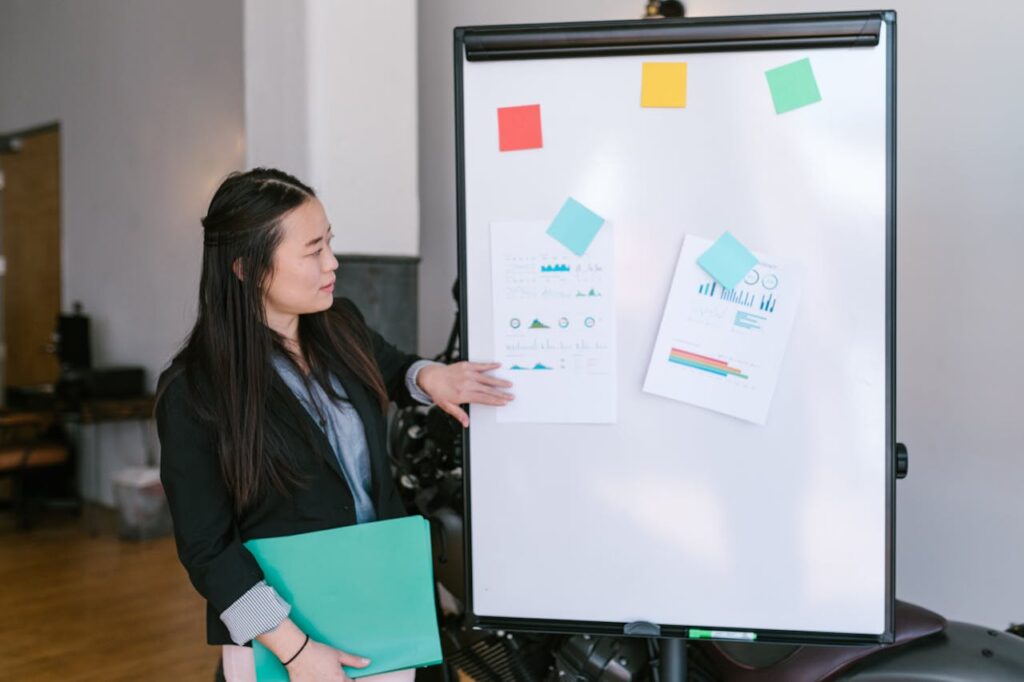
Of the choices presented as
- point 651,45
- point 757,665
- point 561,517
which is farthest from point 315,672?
point 651,45

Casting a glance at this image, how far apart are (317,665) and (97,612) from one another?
306 centimetres

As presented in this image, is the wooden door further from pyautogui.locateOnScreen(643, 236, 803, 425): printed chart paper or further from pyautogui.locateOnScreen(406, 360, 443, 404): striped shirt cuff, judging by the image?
pyautogui.locateOnScreen(643, 236, 803, 425): printed chart paper

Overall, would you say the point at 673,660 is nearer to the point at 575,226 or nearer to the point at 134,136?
the point at 575,226

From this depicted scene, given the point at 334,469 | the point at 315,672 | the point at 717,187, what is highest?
the point at 717,187

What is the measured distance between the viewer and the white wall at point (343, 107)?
121 inches

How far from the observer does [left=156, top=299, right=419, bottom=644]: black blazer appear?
4.54 feet

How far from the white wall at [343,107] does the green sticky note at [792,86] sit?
6.22 feet

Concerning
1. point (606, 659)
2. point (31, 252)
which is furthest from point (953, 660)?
point (31, 252)

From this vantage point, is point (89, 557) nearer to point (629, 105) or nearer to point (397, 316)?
point (397, 316)

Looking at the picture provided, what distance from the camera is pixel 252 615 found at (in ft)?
4.49

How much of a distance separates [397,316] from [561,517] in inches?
73.7

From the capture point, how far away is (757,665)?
181 cm

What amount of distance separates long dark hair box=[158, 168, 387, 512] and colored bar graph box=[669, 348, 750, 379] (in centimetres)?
64

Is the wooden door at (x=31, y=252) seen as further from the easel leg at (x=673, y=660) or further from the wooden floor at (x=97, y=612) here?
the easel leg at (x=673, y=660)
